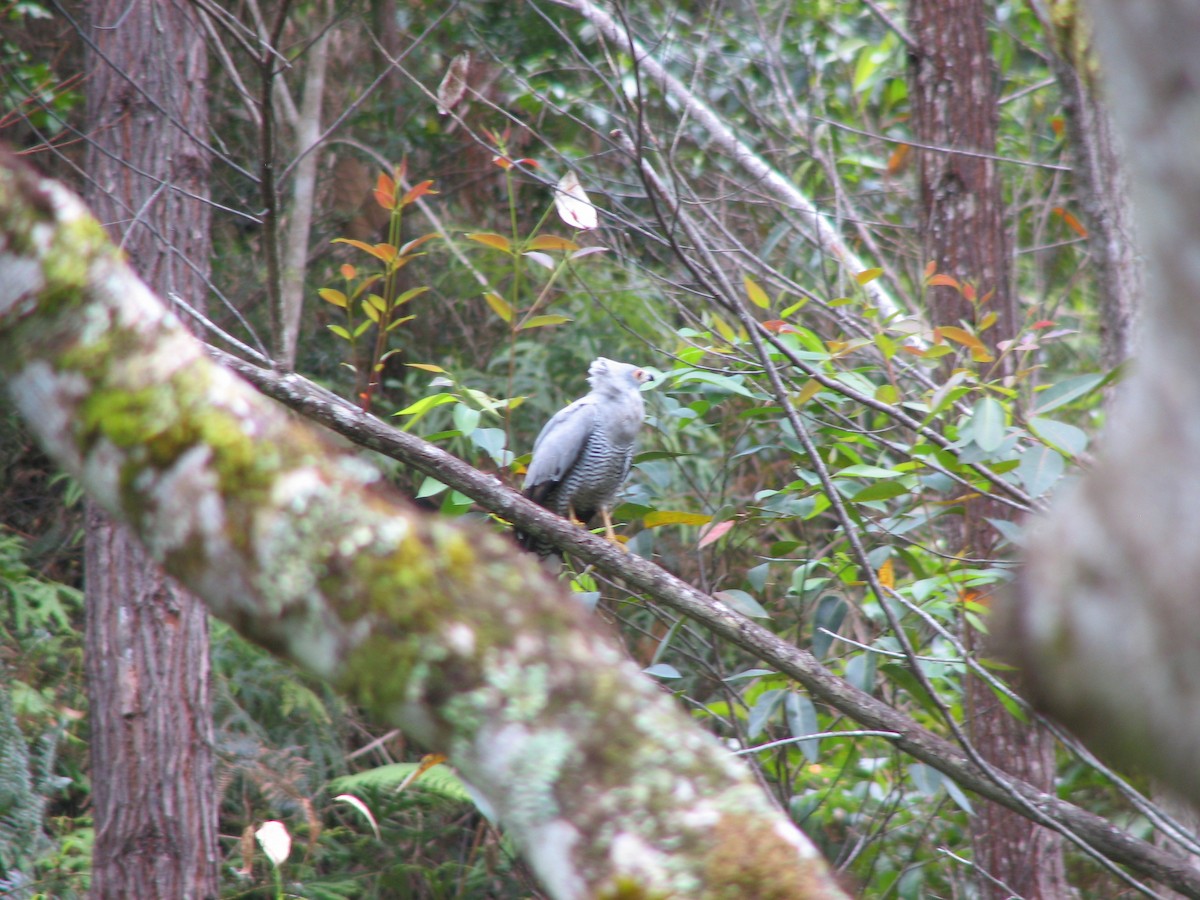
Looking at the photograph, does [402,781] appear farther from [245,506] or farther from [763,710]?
[245,506]

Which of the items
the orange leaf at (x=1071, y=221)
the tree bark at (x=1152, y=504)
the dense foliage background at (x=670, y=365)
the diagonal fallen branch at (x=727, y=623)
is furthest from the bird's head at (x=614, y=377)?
the tree bark at (x=1152, y=504)

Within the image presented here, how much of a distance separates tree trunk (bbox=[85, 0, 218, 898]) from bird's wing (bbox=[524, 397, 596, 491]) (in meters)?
1.44

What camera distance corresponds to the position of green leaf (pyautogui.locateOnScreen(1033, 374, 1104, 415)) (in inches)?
72.2

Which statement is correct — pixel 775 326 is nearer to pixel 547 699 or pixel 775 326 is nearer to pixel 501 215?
pixel 547 699

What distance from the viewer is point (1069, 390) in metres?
1.92

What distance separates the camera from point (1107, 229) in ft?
6.32

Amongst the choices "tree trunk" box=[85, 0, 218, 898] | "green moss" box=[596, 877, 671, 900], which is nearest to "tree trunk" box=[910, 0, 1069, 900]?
"green moss" box=[596, 877, 671, 900]

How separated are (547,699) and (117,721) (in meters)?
3.41

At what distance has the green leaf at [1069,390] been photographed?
6.02 feet

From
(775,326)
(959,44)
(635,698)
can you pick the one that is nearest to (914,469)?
(775,326)

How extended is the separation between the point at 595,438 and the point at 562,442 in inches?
5.1

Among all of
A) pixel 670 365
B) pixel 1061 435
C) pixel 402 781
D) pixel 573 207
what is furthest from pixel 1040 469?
pixel 402 781

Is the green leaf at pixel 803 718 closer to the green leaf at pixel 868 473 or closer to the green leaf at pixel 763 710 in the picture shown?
the green leaf at pixel 763 710

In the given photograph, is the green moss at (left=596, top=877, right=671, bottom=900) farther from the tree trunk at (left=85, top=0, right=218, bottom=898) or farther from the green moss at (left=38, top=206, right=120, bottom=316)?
the tree trunk at (left=85, top=0, right=218, bottom=898)
